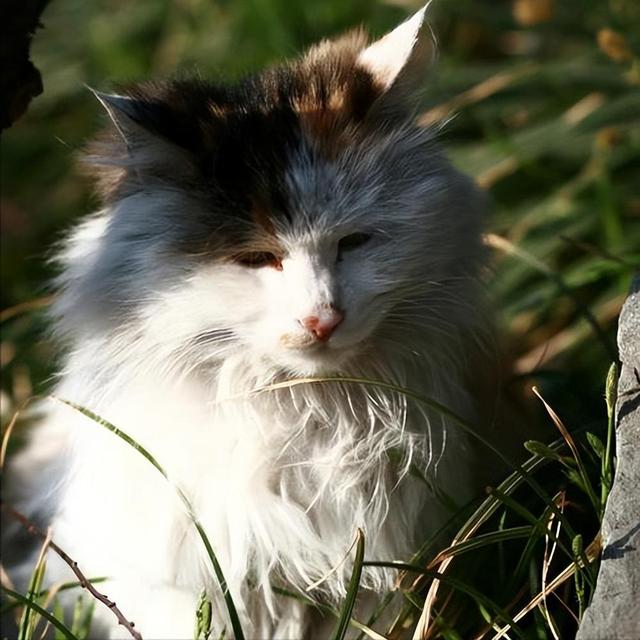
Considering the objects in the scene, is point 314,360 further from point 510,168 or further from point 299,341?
point 510,168

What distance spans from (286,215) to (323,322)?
7.9 inches

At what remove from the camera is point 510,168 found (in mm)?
3309

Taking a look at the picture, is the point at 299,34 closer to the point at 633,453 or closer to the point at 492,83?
the point at 492,83

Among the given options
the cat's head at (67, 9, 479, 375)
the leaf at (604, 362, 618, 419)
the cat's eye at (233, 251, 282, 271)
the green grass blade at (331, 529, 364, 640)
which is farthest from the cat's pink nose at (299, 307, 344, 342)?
the leaf at (604, 362, 618, 419)

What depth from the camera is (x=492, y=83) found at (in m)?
3.34

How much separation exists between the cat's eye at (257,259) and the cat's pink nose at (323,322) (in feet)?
0.47

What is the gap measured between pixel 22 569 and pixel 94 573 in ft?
1.33

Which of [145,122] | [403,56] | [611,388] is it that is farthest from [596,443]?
[145,122]

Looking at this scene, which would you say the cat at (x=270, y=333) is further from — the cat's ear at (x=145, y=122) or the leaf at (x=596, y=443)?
the leaf at (x=596, y=443)

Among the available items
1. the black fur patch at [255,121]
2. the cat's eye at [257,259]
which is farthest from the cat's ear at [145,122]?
the cat's eye at [257,259]

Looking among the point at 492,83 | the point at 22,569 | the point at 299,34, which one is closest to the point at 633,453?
the point at 22,569

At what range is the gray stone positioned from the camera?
1488 millimetres

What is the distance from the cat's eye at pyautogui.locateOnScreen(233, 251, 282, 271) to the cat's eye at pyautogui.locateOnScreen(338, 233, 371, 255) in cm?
11

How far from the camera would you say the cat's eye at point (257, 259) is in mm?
1723
